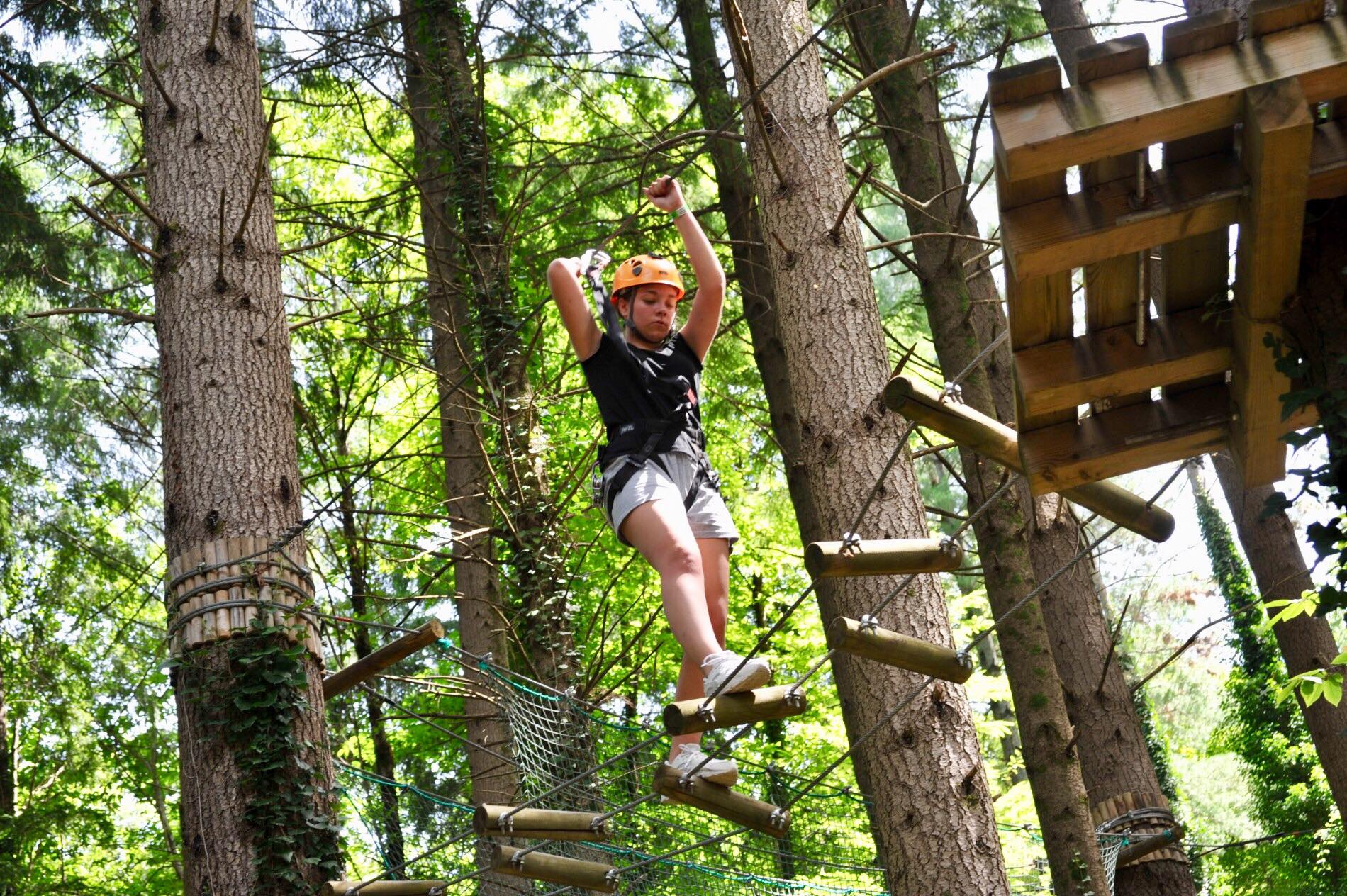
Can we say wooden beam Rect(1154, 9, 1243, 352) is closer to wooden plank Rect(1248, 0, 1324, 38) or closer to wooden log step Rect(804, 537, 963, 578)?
wooden plank Rect(1248, 0, 1324, 38)

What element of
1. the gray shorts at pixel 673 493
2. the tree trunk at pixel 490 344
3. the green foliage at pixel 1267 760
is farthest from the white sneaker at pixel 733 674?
the green foliage at pixel 1267 760

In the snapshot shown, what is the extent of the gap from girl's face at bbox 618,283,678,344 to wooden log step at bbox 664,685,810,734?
3.26 ft

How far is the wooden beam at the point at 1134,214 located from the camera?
82.2 inches

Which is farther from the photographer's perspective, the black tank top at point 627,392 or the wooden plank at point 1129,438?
the black tank top at point 627,392

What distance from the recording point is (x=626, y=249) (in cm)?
731

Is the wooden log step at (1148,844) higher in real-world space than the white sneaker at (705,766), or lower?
lower

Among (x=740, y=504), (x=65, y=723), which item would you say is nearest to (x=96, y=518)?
(x=65, y=723)

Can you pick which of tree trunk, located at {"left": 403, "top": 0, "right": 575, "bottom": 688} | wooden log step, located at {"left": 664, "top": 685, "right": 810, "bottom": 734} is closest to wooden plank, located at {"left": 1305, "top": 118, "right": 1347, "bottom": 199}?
wooden log step, located at {"left": 664, "top": 685, "right": 810, "bottom": 734}

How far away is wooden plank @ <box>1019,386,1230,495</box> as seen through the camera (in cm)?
260

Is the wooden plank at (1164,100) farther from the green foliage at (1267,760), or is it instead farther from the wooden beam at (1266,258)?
the green foliage at (1267,760)

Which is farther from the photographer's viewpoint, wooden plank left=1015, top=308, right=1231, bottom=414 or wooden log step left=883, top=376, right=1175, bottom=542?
wooden log step left=883, top=376, right=1175, bottom=542

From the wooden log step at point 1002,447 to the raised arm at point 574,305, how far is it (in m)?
0.85

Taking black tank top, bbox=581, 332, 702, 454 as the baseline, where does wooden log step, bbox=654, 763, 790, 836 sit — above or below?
below

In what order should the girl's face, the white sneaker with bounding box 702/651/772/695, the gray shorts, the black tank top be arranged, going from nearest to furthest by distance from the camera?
the white sneaker with bounding box 702/651/772/695 < the gray shorts < the black tank top < the girl's face
